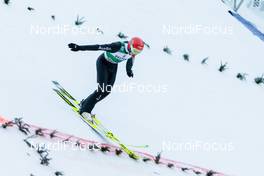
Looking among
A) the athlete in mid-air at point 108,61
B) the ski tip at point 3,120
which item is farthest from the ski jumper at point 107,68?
the ski tip at point 3,120

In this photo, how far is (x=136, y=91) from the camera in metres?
9.09

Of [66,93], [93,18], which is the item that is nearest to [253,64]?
[93,18]

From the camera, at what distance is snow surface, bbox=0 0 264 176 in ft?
23.2

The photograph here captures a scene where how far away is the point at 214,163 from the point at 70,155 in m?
2.70

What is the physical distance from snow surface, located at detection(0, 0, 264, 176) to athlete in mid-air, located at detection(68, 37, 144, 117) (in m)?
0.39

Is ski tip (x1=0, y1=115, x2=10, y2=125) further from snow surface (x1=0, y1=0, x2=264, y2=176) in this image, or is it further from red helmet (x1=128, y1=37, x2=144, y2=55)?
red helmet (x1=128, y1=37, x2=144, y2=55)

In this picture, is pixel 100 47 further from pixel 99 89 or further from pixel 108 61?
pixel 99 89

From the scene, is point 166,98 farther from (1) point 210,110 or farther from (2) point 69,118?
(2) point 69,118

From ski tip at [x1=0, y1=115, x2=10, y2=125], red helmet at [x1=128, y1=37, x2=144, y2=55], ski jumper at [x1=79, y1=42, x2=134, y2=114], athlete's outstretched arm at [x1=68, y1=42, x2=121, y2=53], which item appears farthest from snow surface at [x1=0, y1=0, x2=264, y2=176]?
red helmet at [x1=128, y1=37, x2=144, y2=55]

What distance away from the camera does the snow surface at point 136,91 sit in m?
7.07

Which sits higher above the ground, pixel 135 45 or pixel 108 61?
pixel 135 45

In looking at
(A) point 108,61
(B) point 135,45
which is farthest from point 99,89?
(B) point 135,45

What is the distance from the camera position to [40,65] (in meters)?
8.30

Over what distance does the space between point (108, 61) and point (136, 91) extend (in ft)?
5.96
